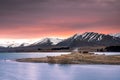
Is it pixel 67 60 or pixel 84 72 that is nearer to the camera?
pixel 84 72

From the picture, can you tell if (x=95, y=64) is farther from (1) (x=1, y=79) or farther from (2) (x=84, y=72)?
(1) (x=1, y=79)

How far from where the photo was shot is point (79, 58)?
12450cm

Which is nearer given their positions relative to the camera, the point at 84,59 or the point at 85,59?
the point at 85,59

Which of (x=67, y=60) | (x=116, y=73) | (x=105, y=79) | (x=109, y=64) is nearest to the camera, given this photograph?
(x=105, y=79)

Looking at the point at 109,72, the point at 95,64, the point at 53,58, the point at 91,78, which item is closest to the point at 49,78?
the point at 91,78

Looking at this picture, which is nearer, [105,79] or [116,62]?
[105,79]

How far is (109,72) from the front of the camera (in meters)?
89.6

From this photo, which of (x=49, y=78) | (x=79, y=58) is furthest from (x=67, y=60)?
(x=49, y=78)

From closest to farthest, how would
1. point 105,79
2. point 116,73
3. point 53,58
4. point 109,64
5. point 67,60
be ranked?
point 105,79 < point 116,73 < point 109,64 < point 67,60 < point 53,58

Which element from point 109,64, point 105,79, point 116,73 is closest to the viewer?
point 105,79

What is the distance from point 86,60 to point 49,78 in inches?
1717

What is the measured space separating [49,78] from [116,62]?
4205 centimetres

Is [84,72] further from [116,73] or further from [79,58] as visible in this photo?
[79,58]

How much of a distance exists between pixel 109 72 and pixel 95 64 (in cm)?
2614
